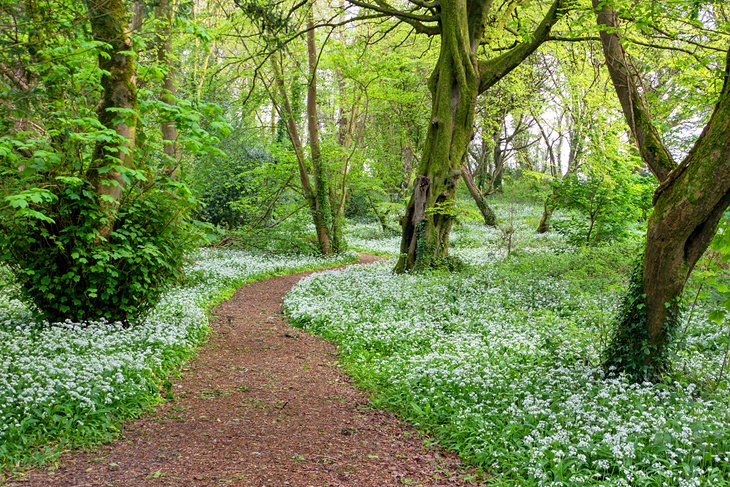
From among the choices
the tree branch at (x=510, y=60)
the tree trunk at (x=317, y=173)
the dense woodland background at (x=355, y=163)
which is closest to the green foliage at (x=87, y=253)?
the dense woodland background at (x=355, y=163)

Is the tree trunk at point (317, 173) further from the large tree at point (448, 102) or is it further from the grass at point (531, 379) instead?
the grass at point (531, 379)

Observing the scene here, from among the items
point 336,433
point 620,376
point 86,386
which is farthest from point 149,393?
point 620,376

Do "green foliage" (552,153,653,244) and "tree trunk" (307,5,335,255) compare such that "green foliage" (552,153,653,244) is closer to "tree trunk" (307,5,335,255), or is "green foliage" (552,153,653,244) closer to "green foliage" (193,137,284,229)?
"tree trunk" (307,5,335,255)

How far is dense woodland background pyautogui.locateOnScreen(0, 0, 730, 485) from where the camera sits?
571 centimetres

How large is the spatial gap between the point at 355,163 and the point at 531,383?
16.8 metres

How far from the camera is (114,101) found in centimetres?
779

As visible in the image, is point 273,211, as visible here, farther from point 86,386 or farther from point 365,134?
point 86,386

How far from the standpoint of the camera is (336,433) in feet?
18.2

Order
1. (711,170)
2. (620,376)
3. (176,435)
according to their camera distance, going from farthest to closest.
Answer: (620,376)
(176,435)
(711,170)

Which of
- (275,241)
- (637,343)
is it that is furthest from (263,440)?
(275,241)

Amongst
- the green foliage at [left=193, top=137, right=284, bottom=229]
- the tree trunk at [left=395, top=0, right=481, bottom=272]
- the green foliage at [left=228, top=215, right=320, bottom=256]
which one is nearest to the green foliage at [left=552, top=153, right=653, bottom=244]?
the tree trunk at [left=395, top=0, right=481, bottom=272]

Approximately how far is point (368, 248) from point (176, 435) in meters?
19.0

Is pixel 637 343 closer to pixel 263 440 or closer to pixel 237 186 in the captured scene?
pixel 263 440

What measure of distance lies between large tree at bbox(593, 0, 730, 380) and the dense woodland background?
19 millimetres
